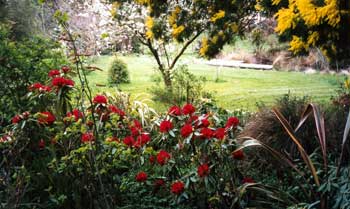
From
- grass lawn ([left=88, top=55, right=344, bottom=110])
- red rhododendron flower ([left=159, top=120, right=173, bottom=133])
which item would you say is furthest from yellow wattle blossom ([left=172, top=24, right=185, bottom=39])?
red rhododendron flower ([left=159, top=120, right=173, bottom=133])

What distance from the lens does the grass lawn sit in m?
6.59

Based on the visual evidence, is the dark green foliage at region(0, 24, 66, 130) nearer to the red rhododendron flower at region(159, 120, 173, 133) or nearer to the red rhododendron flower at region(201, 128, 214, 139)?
the red rhododendron flower at region(159, 120, 173, 133)

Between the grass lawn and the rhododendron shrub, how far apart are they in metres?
3.46

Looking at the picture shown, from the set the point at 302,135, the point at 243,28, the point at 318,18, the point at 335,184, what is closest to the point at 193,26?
the point at 243,28

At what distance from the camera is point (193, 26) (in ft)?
16.4

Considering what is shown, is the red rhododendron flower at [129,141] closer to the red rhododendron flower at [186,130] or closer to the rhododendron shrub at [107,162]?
the rhododendron shrub at [107,162]

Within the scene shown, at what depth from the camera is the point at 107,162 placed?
2109mm

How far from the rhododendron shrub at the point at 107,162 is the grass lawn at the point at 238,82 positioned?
346 centimetres

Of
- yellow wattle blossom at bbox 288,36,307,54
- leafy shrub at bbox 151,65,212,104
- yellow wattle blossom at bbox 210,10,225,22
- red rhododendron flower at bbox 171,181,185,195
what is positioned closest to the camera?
red rhododendron flower at bbox 171,181,185,195

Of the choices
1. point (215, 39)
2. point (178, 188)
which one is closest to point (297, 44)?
point (215, 39)

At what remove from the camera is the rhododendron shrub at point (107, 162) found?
6.53 ft

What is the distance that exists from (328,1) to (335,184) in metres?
1.64

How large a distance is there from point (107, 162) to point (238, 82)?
610 centimetres

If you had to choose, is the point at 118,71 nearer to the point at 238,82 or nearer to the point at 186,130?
the point at 238,82
